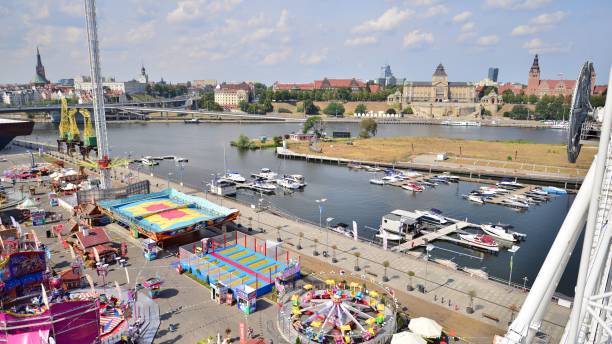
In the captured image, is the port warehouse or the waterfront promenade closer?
the waterfront promenade

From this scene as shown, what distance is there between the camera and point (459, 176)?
72.0 m

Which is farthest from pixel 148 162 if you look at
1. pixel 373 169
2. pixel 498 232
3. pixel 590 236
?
pixel 590 236

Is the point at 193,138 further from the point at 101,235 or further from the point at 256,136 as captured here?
the point at 101,235

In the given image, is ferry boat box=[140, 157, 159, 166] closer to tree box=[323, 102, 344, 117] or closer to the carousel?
the carousel

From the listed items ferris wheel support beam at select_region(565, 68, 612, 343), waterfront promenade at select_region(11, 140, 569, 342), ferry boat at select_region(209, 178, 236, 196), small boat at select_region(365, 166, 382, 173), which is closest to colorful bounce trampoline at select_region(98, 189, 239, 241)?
waterfront promenade at select_region(11, 140, 569, 342)

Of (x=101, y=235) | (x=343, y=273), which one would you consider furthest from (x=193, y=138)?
(x=343, y=273)

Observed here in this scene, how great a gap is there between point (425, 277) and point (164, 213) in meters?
23.7

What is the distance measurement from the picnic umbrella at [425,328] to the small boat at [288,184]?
4443cm

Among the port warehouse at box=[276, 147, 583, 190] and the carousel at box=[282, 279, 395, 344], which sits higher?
the carousel at box=[282, 279, 395, 344]

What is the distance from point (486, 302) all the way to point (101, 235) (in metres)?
28.8

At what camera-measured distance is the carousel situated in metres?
21.0

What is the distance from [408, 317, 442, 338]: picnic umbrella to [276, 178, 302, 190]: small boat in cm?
4443

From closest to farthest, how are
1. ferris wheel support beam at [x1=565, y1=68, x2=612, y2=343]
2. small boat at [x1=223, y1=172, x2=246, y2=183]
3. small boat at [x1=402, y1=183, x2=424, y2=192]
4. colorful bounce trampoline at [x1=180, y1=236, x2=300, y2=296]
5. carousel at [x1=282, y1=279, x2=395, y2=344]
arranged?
ferris wheel support beam at [x1=565, y1=68, x2=612, y2=343]
carousel at [x1=282, y1=279, x2=395, y2=344]
colorful bounce trampoline at [x1=180, y1=236, x2=300, y2=296]
small boat at [x1=402, y1=183, x2=424, y2=192]
small boat at [x1=223, y1=172, x2=246, y2=183]

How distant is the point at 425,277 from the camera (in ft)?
94.0
